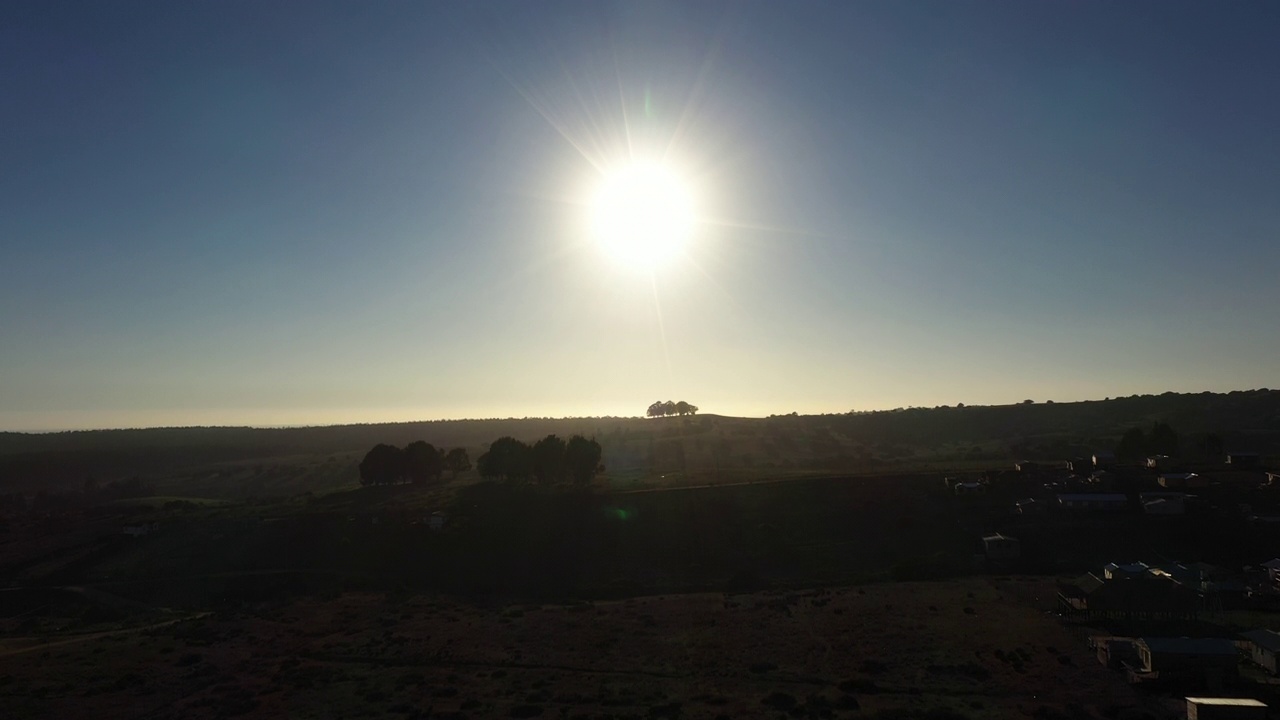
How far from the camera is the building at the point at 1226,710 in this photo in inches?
1060

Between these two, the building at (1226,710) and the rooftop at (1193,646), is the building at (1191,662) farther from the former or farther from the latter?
the building at (1226,710)

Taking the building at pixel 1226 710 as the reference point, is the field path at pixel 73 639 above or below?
below

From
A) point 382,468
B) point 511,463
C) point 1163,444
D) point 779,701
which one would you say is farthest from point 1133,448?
point 382,468

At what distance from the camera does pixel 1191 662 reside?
105 ft

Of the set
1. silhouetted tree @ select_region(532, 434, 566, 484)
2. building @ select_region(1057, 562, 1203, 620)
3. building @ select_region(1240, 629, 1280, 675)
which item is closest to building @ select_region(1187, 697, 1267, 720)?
building @ select_region(1240, 629, 1280, 675)

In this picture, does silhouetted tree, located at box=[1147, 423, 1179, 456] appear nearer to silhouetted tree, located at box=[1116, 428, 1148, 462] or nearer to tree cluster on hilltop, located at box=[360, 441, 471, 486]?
silhouetted tree, located at box=[1116, 428, 1148, 462]

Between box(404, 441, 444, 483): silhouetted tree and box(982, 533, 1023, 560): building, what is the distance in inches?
2979

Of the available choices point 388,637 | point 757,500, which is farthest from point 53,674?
point 757,500

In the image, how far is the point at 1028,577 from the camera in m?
53.2

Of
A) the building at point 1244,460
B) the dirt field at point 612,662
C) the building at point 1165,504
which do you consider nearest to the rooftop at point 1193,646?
the dirt field at point 612,662

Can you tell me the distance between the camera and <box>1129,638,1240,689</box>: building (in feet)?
104

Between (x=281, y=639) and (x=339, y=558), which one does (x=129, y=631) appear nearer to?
(x=281, y=639)

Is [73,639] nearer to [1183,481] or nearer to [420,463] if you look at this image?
[420,463]

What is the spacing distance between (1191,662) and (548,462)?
68.8 m
